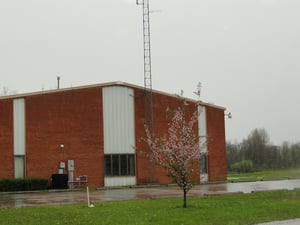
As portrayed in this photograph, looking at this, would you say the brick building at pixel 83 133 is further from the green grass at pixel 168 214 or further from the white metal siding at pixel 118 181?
the green grass at pixel 168 214

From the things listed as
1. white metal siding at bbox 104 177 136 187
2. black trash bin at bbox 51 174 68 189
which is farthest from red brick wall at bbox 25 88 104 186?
black trash bin at bbox 51 174 68 189

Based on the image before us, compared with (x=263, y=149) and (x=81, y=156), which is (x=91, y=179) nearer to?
(x=81, y=156)

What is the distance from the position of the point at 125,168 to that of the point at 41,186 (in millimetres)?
7814

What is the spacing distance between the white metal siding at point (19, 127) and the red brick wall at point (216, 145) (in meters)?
16.9

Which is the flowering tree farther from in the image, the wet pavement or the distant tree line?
the distant tree line

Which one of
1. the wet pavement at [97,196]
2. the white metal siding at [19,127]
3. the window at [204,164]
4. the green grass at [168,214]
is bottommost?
the wet pavement at [97,196]

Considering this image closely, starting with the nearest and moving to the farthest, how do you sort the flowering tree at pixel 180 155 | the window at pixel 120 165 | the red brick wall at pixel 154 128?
the flowering tree at pixel 180 155, the window at pixel 120 165, the red brick wall at pixel 154 128

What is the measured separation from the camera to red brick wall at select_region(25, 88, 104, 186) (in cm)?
4172

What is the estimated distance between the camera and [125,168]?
45.4m

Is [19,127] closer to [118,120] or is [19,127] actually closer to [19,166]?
[19,166]

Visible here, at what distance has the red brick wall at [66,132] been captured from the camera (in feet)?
137

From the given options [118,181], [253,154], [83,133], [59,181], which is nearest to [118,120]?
[83,133]

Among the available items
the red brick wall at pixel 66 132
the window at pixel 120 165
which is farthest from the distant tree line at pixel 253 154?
the red brick wall at pixel 66 132

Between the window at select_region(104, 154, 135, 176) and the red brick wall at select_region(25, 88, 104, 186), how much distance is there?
0.69 m
